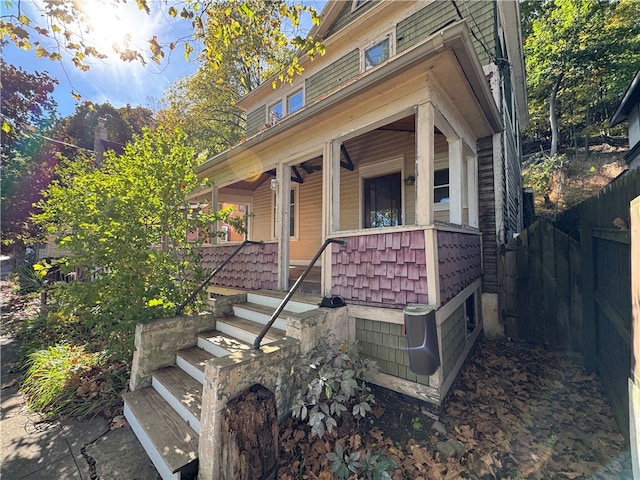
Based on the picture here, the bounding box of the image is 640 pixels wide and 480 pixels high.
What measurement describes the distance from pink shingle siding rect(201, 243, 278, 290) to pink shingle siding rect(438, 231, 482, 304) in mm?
2838

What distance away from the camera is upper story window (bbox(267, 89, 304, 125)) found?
31.6 feet

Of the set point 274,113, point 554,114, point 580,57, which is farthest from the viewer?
point 554,114

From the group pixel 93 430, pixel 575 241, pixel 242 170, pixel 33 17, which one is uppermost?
pixel 33 17

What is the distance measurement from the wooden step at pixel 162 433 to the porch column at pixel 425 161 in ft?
10.1

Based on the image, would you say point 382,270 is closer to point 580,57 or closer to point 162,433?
point 162,433

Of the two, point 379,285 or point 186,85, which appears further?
point 186,85

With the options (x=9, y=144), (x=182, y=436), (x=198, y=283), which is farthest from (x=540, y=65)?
(x=9, y=144)

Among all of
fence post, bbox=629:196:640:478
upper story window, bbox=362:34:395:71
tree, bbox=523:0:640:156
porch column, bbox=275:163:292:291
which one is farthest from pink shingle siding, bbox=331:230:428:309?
tree, bbox=523:0:640:156

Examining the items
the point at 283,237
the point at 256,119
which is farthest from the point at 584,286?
the point at 256,119

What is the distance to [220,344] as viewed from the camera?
3.54 metres

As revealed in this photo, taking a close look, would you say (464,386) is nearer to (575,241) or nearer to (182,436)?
(575,241)

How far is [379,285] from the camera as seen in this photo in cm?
341

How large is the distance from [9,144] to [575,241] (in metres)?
18.4

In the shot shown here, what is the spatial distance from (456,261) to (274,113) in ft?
29.5
